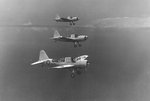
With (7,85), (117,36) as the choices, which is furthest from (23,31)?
(117,36)

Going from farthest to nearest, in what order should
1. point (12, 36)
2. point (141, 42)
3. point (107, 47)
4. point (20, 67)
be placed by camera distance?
point (141, 42) < point (107, 47) < point (20, 67) < point (12, 36)

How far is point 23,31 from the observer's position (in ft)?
472

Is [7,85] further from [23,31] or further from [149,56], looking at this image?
[149,56]

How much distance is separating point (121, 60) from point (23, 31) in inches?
3025

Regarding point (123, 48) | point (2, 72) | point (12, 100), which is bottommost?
point (12, 100)

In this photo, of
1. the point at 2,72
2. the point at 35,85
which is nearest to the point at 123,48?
the point at 35,85

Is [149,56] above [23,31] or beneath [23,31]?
beneath

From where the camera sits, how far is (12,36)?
137 metres

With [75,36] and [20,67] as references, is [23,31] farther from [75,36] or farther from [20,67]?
[75,36]

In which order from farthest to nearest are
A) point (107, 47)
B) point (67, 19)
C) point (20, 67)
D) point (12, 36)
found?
point (107, 47) < point (20, 67) < point (12, 36) < point (67, 19)

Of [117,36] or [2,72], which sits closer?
[2,72]

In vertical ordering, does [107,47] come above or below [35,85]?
above

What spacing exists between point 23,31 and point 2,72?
4625 centimetres

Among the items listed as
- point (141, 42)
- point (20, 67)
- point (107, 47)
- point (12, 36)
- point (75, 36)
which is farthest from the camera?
point (141, 42)
